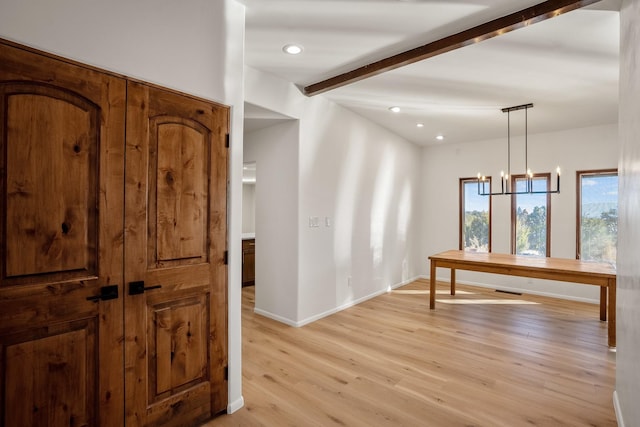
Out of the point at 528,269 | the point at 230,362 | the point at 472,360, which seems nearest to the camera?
the point at 230,362

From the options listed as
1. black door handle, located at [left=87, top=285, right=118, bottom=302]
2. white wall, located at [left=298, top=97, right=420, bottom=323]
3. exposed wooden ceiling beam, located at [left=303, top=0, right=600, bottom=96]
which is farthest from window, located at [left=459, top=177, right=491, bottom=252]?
black door handle, located at [left=87, top=285, right=118, bottom=302]

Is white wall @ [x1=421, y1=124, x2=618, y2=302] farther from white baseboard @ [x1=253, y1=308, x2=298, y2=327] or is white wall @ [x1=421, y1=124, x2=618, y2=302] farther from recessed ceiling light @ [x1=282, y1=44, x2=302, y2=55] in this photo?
recessed ceiling light @ [x1=282, y1=44, x2=302, y2=55]

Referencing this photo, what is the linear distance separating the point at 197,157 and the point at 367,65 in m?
2.05

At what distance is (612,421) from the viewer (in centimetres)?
217

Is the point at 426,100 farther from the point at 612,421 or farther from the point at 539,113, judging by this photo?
the point at 612,421

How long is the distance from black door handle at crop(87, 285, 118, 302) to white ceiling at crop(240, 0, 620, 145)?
6.83 ft

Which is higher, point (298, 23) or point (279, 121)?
point (298, 23)

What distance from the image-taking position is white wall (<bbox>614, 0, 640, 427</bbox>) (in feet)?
5.65

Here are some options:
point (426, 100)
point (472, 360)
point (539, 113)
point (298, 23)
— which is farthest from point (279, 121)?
point (539, 113)

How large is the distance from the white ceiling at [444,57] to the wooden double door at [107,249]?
3.56 ft

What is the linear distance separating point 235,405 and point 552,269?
3642mm

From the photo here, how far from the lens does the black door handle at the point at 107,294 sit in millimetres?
1690

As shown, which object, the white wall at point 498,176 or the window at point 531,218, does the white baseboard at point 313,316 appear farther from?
the window at point 531,218

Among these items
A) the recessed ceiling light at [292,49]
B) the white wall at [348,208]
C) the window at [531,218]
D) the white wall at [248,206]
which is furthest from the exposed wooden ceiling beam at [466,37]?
the white wall at [248,206]
